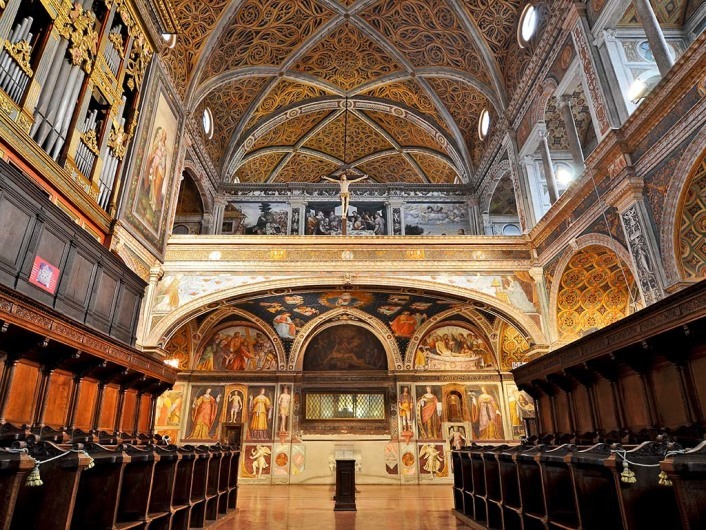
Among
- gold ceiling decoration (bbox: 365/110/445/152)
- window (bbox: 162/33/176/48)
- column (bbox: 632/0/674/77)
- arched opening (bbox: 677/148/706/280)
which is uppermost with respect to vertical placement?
gold ceiling decoration (bbox: 365/110/445/152)

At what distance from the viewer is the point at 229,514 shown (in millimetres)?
7859

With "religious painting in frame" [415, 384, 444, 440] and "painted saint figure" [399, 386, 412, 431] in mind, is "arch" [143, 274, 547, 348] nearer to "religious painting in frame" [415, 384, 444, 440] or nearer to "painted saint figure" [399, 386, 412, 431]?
"religious painting in frame" [415, 384, 444, 440]

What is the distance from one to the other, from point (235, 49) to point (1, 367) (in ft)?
40.1

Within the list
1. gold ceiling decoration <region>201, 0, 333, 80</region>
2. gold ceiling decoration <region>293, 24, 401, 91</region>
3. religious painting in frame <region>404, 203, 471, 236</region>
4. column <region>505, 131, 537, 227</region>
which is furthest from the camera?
religious painting in frame <region>404, 203, 471, 236</region>

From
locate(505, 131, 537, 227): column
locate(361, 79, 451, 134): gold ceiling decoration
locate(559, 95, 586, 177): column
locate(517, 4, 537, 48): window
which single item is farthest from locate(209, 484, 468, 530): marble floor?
locate(361, 79, 451, 134): gold ceiling decoration

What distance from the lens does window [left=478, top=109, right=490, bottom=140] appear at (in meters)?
16.1

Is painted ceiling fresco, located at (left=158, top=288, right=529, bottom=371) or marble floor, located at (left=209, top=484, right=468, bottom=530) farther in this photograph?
painted ceiling fresco, located at (left=158, top=288, right=529, bottom=371)

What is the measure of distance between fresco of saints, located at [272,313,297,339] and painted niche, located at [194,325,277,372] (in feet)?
1.98

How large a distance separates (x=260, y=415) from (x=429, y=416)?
555cm

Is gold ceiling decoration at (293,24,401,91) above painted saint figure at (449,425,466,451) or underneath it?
above

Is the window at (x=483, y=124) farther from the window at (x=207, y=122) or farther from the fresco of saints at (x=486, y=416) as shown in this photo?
the window at (x=207, y=122)

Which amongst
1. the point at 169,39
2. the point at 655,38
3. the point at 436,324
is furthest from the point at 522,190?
the point at 169,39

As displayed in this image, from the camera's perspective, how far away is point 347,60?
17328 millimetres

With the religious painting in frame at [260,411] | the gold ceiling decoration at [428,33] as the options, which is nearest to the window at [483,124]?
the gold ceiling decoration at [428,33]
